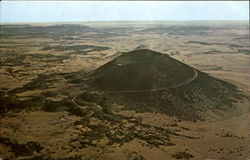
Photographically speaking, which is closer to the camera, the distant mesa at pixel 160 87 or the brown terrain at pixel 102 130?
the brown terrain at pixel 102 130

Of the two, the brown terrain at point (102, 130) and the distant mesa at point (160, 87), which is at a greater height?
the distant mesa at point (160, 87)

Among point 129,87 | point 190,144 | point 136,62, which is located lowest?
point 190,144

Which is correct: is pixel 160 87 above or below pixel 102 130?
above

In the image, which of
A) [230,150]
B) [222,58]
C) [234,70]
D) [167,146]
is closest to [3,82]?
[167,146]

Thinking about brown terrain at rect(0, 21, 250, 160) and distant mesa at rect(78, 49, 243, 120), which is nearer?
brown terrain at rect(0, 21, 250, 160)

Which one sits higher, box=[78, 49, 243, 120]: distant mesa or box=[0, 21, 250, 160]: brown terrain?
box=[78, 49, 243, 120]: distant mesa

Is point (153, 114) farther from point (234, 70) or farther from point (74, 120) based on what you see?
point (234, 70)

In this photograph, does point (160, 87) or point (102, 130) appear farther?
point (160, 87)

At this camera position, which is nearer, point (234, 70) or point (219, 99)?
point (219, 99)
